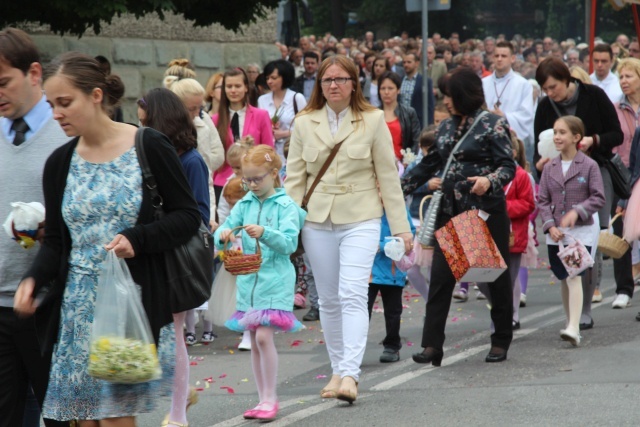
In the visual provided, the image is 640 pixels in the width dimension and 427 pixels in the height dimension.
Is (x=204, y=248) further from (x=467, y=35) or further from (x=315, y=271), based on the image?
(x=467, y=35)

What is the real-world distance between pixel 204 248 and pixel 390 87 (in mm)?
8279

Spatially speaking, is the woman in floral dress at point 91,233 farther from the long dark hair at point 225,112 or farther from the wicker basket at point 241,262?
the long dark hair at point 225,112

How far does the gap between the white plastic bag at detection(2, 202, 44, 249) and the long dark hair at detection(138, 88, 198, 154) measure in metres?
2.05

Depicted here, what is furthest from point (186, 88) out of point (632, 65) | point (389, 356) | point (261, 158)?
point (632, 65)

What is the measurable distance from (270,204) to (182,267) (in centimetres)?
240

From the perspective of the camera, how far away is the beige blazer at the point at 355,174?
23.8 ft

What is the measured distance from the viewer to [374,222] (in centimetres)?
730

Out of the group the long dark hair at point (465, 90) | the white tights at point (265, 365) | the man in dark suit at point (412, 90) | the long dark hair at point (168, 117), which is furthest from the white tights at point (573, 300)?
the man in dark suit at point (412, 90)

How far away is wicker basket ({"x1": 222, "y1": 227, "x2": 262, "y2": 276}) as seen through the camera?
22.8 feet

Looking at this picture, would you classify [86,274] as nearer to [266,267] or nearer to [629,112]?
[266,267]

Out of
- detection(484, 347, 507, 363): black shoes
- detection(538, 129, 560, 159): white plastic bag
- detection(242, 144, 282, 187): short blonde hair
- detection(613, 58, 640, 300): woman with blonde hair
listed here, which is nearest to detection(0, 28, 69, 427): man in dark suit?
detection(242, 144, 282, 187): short blonde hair

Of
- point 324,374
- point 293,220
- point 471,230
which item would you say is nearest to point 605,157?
point 471,230

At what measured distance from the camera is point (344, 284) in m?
7.16

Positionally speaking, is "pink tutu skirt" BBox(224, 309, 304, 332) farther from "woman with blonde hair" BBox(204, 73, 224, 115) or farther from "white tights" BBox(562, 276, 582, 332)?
"woman with blonde hair" BBox(204, 73, 224, 115)
